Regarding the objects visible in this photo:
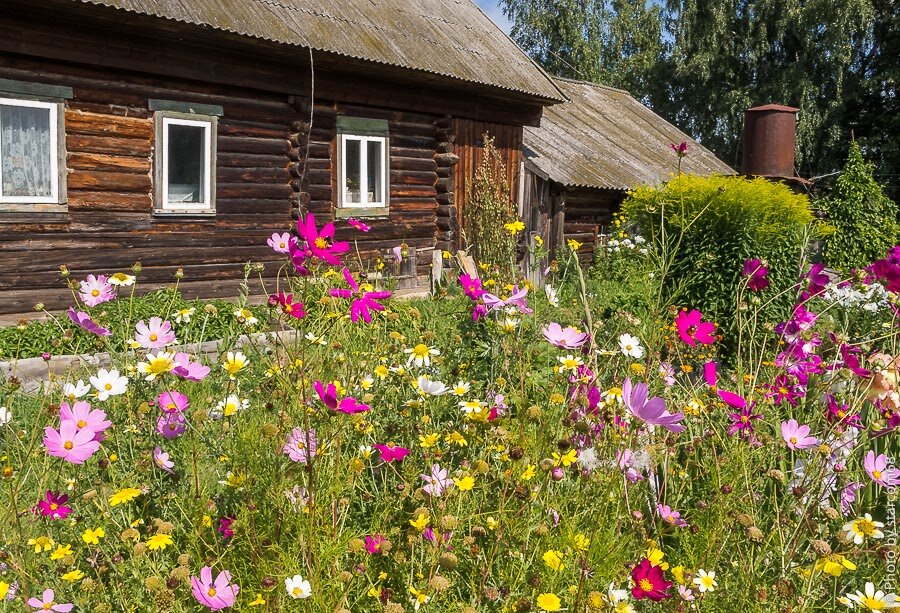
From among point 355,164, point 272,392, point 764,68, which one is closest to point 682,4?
point 764,68

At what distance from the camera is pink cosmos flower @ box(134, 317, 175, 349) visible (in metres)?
2.00

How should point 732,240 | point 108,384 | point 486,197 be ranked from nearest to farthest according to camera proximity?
point 108,384, point 732,240, point 486,197

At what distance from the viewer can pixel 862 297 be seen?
3824 millimetres

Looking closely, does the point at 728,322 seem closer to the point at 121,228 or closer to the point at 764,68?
the point at 121,228

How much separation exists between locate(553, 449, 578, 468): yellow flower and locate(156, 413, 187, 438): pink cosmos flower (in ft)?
2.73

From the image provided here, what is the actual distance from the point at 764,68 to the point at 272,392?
26221 millimetres

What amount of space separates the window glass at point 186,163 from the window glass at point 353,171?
1.90 meters

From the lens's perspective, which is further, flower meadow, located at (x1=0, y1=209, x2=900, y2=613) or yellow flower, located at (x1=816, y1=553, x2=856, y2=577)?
flower meadow, located at (x1=0, y1=209, x2=900, y2=613)

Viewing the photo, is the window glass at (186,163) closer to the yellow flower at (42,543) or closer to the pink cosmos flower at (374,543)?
the yellow flower at (42,543)

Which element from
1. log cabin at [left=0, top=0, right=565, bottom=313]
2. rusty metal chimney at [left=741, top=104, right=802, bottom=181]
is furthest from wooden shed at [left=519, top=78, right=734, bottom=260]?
log cabin at [left=0, top=0, right=565, bottom=313]

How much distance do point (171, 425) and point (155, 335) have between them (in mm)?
292

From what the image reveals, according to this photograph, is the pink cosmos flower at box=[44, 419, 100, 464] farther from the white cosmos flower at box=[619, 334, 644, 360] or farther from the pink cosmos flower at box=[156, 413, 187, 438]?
the white cosmos flower at box=[619, 334, 644, 360]

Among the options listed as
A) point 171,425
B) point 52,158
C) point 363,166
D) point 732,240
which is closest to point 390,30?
point 363,166

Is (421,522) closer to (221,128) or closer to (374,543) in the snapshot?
(374,543)
